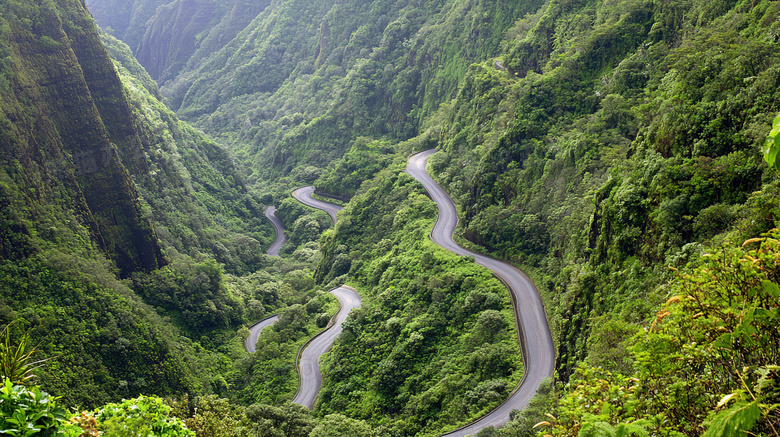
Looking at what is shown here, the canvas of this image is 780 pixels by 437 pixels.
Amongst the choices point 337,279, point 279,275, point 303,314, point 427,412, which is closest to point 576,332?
point 427,412

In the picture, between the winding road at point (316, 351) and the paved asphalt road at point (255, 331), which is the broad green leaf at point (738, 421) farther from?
the paved asphalt road at point (255, 331)

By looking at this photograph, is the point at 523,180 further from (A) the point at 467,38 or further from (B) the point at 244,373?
(A) the point at 467,38

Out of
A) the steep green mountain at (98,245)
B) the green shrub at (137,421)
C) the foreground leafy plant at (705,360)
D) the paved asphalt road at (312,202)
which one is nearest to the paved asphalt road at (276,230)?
the paved asphalt road at (312,202)

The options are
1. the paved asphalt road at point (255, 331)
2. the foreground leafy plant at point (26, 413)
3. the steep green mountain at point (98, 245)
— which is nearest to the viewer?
the foreground leafy plant at point (26, 413)

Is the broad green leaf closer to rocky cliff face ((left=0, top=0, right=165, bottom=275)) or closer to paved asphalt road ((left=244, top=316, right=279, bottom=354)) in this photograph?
rocky cliff face ((left=0, top=0, right=165, bottom=275))

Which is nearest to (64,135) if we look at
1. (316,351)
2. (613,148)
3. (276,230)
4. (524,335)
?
(316,351)

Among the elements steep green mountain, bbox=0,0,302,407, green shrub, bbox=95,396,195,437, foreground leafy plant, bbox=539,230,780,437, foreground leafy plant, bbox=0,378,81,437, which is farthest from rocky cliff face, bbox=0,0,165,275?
foreground leafy plant, bbox=539,230,780,437
